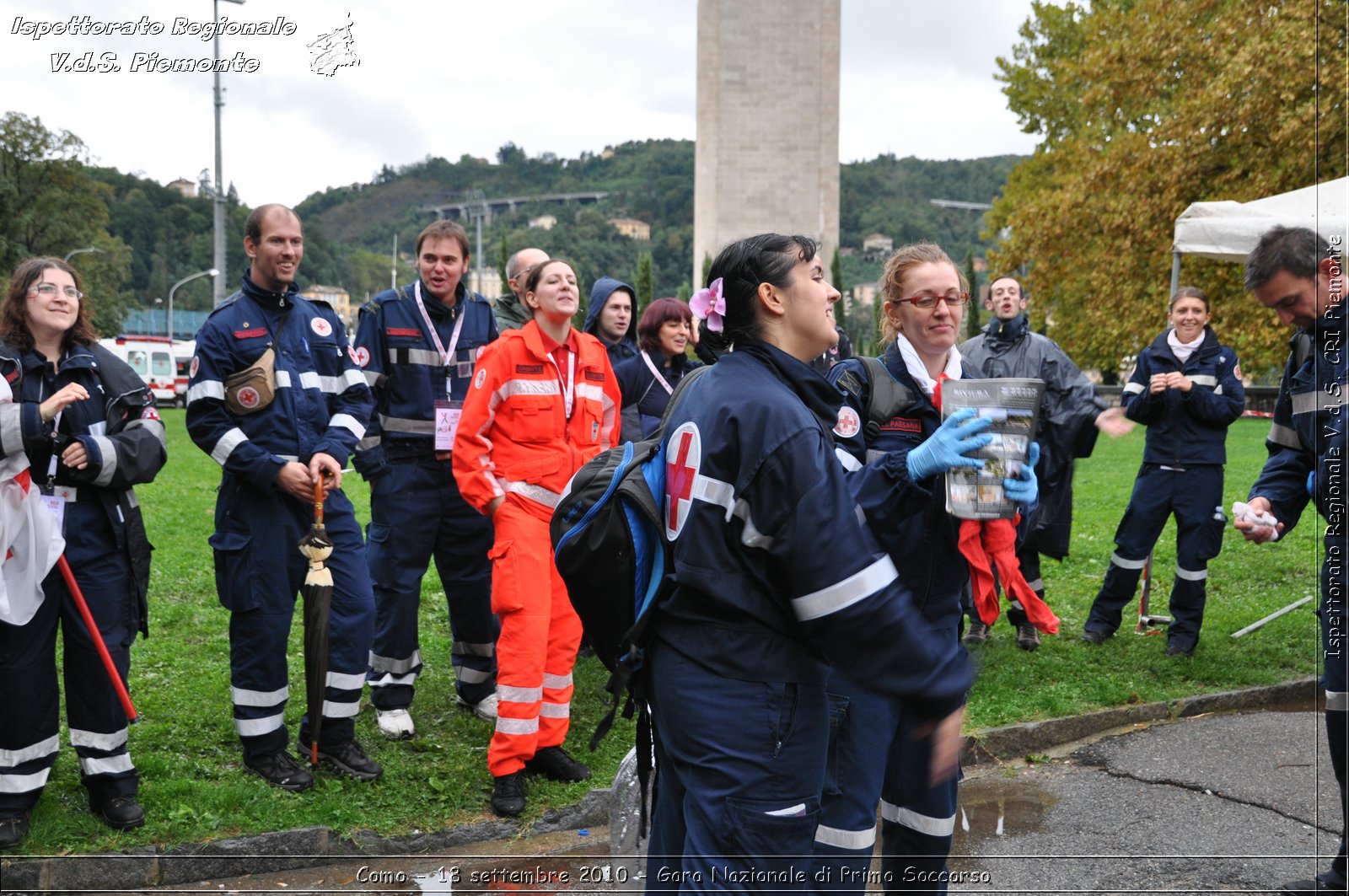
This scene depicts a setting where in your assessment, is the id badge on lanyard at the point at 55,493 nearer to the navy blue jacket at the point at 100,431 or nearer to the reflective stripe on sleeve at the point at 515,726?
the navy blue jacket at the point at 100,431

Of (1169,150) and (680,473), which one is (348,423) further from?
(1169,150)

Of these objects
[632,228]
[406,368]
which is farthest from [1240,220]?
[632,228]

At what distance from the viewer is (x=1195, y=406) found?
7.45m

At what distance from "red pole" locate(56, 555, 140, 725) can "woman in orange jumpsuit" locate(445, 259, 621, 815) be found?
1.53 metres

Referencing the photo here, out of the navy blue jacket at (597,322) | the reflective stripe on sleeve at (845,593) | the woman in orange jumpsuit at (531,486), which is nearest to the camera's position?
the reflective stripe on sleeve at (845,593)

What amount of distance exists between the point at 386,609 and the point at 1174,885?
154 inches

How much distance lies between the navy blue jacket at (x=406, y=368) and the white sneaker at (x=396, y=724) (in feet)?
4.06

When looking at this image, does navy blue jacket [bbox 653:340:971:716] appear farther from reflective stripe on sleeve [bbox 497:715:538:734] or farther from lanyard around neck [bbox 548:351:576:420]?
lanyard around neck [bbox 548:351:576:420]

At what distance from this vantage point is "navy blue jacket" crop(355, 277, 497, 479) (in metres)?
5.99

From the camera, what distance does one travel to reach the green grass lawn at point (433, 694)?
479cm

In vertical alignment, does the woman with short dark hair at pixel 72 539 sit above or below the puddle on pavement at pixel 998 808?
above

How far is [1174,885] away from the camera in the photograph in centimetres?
434

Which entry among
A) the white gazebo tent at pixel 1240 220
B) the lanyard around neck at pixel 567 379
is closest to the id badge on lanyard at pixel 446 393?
the lanyard around neck at pixel 567 379

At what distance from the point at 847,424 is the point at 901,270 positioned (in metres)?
0.68
